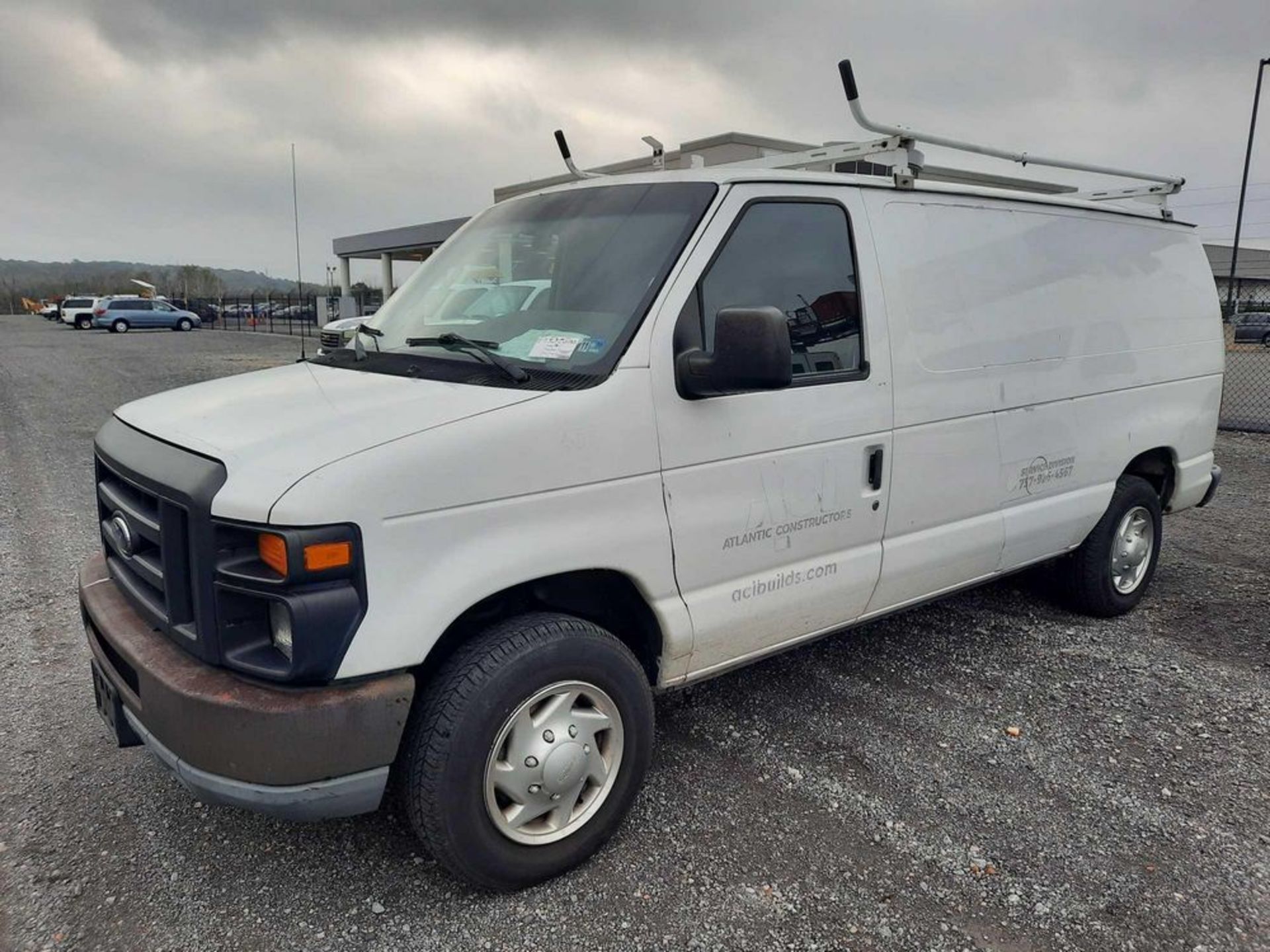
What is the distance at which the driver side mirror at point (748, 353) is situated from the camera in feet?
8.71

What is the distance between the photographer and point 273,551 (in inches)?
88.6

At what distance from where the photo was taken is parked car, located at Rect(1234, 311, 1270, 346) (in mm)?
34781

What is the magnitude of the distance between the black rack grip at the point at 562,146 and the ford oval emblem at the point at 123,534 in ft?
8.66

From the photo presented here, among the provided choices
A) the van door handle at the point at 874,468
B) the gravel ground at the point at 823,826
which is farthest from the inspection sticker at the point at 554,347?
the gravel ground at the point at 823,826

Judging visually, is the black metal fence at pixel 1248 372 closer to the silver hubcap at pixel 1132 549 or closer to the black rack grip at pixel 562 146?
the silver hubcap at pixel 1132 549

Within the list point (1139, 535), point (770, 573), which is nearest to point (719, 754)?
point (770, 573)

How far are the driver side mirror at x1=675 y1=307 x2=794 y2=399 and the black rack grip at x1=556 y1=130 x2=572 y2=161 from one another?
6.75 feet

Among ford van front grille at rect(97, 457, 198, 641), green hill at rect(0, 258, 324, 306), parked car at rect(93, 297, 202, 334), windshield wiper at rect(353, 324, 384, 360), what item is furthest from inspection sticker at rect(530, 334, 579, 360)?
green hill at rect(0, 258, 324, 306)

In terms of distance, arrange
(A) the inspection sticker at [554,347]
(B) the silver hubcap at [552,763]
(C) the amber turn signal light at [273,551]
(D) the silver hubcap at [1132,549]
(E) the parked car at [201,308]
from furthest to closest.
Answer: (E) the parked car at [201,308] → (D) the silver hubcap at [1132,549] → (A) the inspection sticker at [554,347] → (B) the silver hubcap at [552,763] → (C) the amber turn signal light at [273,551]

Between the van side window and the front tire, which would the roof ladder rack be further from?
the front tire

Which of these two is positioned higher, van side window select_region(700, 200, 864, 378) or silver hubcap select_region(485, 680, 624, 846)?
van side window select_region(700, 200, 864, 378)

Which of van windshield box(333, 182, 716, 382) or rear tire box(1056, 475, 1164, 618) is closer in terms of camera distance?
van windshield box(333, 182, 716, 382)

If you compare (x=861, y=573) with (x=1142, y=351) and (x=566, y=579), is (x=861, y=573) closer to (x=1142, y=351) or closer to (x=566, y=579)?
(x=566, y=579)

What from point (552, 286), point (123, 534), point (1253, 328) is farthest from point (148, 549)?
point (1253, 328)
